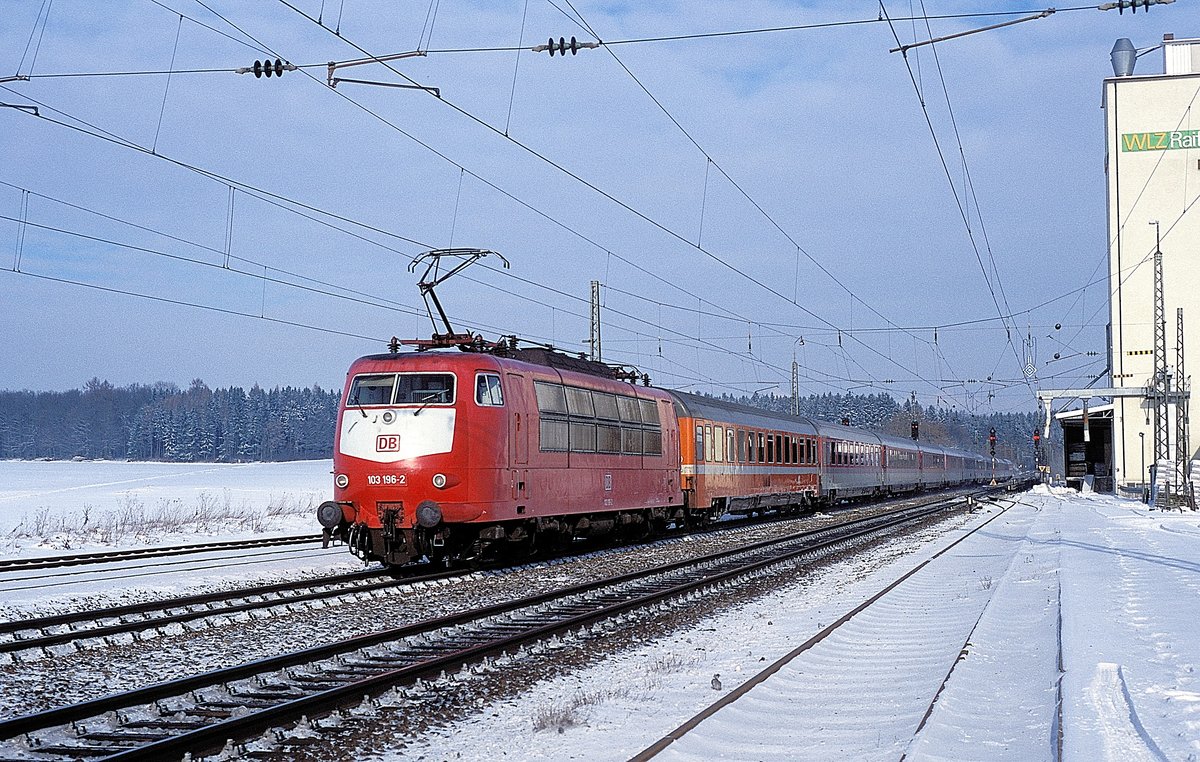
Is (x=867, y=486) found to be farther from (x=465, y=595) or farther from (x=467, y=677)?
(x=467, y=677)

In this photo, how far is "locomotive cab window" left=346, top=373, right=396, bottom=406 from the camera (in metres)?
17.4

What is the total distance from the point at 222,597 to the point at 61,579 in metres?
4.52

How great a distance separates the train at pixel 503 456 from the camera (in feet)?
55.0

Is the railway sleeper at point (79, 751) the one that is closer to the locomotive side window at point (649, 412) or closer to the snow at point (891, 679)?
the snow at point (891, 679)

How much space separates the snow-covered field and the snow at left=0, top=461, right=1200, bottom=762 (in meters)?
8.85

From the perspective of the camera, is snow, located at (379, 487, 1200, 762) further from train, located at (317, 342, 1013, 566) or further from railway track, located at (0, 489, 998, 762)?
train, located at (317, 342, 1013, 566)

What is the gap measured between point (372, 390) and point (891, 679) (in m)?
10.3

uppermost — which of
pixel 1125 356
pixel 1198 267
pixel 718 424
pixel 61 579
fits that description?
pixel 1198 267

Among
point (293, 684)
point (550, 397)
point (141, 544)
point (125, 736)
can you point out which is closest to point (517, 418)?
point (550, 397)

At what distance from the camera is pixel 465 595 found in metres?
15.2

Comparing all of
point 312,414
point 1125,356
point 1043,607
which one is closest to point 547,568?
point 1043,607

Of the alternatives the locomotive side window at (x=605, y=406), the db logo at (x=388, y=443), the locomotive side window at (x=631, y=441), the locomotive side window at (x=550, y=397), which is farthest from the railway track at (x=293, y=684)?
the locomotive side window at (x=631, y=441)

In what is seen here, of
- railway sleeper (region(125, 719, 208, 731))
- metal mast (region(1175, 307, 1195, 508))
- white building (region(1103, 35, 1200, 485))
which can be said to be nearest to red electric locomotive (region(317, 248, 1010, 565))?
railway sleeper (region(125, 719, 208, 731))

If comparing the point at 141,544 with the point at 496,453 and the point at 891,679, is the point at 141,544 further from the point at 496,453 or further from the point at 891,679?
the point at 891,679
